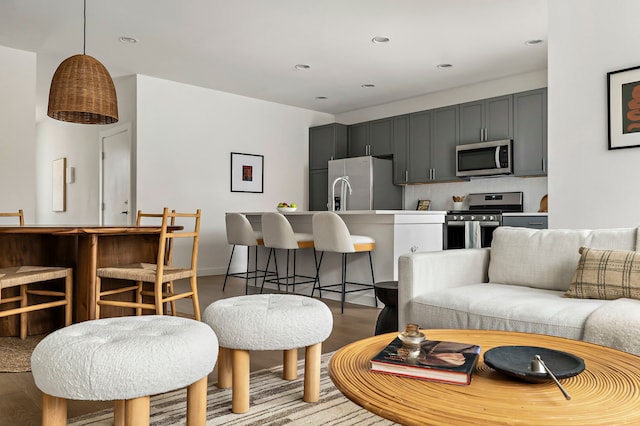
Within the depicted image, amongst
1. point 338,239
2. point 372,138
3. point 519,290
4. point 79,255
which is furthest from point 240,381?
point 372,138

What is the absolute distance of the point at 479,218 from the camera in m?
5.81

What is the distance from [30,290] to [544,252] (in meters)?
3.33

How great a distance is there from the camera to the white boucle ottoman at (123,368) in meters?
1.46

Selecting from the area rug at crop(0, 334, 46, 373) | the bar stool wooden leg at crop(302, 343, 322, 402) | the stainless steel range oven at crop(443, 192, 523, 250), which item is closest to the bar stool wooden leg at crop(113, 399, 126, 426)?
the bar stool wooden leg at crop(302, 343, 322, 402)

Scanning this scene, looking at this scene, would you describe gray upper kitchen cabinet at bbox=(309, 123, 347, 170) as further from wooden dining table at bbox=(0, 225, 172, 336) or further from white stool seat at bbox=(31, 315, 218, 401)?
white stool seat at bbox=(31, 315, 218, 401)

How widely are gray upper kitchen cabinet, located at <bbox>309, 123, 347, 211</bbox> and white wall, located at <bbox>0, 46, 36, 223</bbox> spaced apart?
4019mm

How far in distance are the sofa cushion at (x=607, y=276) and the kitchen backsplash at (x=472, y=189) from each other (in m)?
3.83

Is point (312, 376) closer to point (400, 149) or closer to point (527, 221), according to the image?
point (527, 221)

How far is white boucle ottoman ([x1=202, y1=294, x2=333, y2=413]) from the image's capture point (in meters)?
1.99

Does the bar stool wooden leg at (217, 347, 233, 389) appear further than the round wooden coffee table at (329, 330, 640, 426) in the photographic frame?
Yes

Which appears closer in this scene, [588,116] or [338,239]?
[588,116]

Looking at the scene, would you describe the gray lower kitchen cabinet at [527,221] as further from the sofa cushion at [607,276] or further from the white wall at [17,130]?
the white wall at [17,130]

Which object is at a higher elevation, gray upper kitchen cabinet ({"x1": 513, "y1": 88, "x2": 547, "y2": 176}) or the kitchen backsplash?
gray upper kitchen cabinet ({"x1": 513, "y1": 88, "x2": 547, "y2": 176})

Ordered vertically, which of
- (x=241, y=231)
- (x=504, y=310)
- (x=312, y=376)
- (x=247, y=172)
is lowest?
(x=312, y=376)
